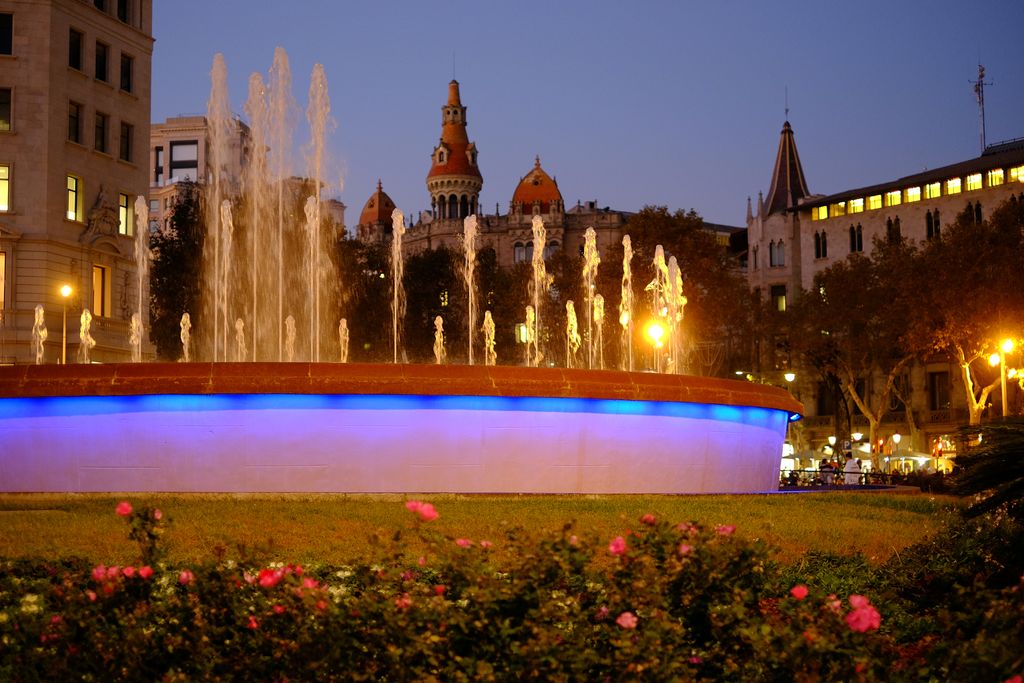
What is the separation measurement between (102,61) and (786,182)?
6736 cm

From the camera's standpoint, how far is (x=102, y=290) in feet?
143

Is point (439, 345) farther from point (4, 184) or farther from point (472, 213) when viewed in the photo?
point (472, 213)

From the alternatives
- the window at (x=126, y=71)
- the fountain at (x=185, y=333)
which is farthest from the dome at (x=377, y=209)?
the window at (x=126, y=71)

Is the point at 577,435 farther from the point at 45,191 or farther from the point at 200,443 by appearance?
the point at 45,191

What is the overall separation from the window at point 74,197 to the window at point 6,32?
4413mm

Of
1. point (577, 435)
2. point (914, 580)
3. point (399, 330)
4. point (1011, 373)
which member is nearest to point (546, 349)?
point (399, 330)

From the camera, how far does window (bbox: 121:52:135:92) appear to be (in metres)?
45.5

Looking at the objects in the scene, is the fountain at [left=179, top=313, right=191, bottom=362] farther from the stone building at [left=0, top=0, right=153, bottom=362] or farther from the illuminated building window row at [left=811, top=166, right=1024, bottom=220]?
the illuminated building window row at [left=811, top=166, right=1024, bottom=220]

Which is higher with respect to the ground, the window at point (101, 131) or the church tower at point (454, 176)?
the church tower at point (454, 176)

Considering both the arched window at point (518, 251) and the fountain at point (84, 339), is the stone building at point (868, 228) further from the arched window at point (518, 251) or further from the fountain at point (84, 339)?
the arched window at point (518, 251)

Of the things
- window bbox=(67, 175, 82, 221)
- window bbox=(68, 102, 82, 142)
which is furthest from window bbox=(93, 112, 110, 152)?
window bbox=(67, 175, 82, 221)

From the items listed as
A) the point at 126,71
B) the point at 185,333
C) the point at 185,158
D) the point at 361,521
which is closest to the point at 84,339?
the point at 126,71

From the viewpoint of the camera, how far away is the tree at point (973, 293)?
52062mm

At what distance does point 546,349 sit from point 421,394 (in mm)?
57402
